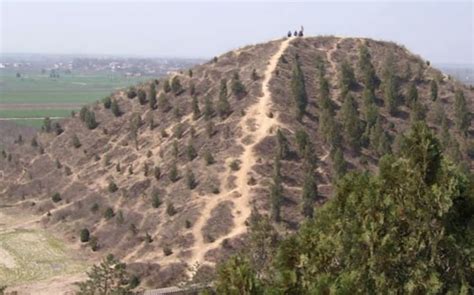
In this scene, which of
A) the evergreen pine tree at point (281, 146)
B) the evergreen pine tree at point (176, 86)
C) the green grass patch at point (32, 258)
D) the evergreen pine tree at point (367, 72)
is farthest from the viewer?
the evergreen pine tree at point (176, 86)

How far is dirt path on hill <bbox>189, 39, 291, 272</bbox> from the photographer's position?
50219 millimetres

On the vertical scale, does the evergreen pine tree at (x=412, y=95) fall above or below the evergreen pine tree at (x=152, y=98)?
above

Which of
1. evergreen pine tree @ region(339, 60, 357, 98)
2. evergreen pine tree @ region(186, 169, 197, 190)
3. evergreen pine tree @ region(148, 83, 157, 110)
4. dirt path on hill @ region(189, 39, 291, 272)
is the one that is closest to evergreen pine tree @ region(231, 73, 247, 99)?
dirt path on hill @ region(189, 39, 291, 272)

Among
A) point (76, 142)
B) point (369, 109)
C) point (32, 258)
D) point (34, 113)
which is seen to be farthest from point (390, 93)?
point (34, 113)

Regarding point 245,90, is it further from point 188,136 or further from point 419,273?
point 419,273

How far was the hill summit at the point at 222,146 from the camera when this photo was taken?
52.8m

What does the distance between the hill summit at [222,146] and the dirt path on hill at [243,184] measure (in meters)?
0.14

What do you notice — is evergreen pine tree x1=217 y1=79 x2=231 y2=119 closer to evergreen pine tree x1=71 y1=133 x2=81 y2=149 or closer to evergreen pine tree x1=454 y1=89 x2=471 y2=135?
evergreen pine tree x1=71 y1=133 x2=81 y2=149

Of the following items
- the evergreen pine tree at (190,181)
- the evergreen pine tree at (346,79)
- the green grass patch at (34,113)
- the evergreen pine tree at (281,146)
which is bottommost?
the green grass patch at (34,113)

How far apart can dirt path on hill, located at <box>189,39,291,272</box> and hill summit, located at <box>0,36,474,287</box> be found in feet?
0.45

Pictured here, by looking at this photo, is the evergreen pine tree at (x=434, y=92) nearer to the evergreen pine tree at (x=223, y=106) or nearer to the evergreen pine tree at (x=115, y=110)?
the evergreen pine tree at (x=223, y=106)

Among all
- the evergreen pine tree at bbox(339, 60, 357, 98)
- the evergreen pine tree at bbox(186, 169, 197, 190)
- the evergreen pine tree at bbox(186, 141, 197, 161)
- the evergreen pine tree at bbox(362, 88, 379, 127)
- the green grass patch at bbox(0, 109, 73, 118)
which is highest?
the evergreen pine tree at bbox(339, 60, 357, 98)

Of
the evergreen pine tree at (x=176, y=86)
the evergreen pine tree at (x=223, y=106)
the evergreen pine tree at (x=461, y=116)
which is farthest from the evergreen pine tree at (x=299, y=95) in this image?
the evergreen pine tree at (x=176, y=86)

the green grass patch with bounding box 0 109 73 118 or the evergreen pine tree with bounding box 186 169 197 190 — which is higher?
the evergreen pine tree with bounding box 186 169 197 190
